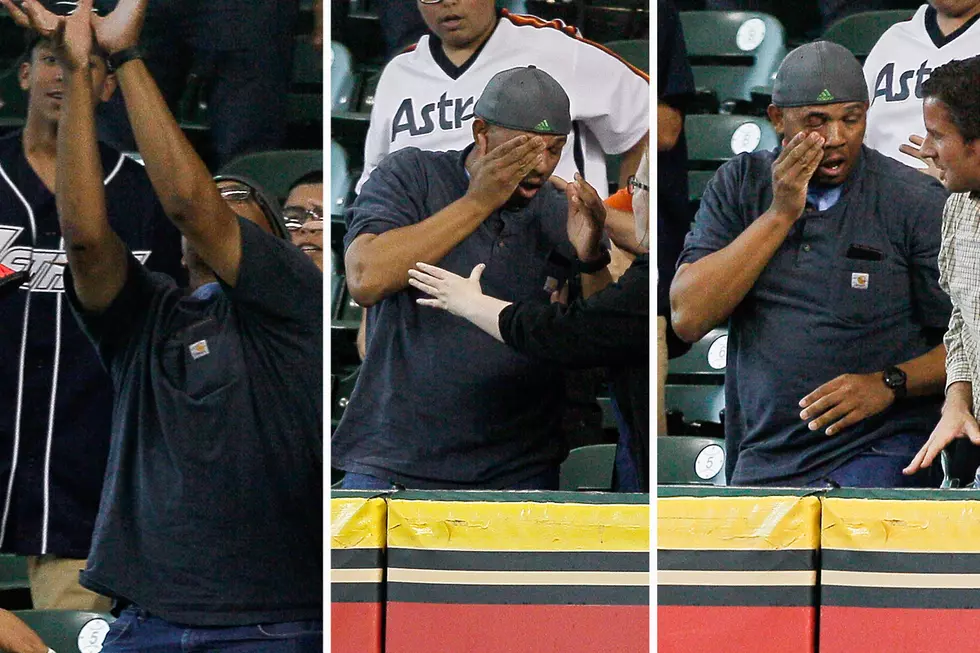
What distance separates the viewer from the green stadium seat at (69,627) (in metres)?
2.77

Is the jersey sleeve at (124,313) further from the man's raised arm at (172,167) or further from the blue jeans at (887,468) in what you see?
the blue jeans at (887,468)

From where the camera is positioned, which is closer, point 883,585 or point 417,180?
point 883,585

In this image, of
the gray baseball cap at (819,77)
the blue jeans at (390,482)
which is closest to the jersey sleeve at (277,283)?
the blue jeans at (390,482)

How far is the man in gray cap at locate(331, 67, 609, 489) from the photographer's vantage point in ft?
9.41

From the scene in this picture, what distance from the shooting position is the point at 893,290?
9.27ft

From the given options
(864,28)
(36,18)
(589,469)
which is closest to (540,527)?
(589,469)

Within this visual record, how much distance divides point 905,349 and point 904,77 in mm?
618

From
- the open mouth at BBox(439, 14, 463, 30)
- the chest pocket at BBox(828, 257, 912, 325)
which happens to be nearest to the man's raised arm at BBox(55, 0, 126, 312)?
the open mouth at BBox(439, 14, 463, 30)

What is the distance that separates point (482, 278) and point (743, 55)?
0.79 meters

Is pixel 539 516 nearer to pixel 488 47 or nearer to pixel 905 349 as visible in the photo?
pixel 905 349

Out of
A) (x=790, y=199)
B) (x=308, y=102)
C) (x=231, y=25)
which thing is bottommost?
(x=790, y=199)

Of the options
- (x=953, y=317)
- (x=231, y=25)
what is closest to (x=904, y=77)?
(x=953, y=317)

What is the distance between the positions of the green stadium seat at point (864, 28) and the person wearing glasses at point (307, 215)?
123 centimetres

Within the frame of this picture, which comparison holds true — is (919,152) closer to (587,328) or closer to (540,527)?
(587,328)
